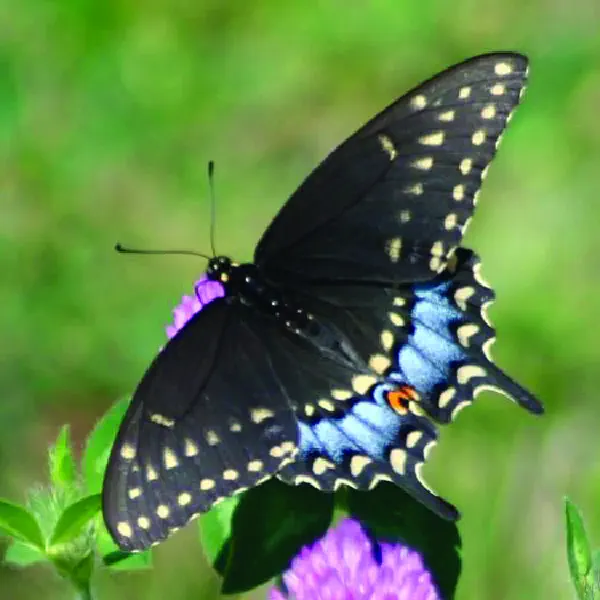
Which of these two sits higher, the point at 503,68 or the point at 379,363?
the point at 503,68

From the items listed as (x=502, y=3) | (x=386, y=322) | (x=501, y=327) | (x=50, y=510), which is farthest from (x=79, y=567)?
(x=502, y=3)

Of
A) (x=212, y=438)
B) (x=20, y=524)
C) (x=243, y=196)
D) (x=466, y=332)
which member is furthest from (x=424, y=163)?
(x=243, y=196)

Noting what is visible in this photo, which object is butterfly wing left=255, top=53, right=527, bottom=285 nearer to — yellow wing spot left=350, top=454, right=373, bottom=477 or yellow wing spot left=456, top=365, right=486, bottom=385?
yellow wing spot left=456, top=365, right=486, bottom=385

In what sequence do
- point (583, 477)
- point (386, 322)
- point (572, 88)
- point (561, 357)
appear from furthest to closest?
1. point (572, 88)
2. point (561, 357)
3. point (583, 477)
4. point (386, 322)

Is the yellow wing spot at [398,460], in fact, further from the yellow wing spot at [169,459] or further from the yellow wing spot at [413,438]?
the yellow wing spot at [169,459]

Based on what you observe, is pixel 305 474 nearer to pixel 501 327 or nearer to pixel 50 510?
pixel 50 510

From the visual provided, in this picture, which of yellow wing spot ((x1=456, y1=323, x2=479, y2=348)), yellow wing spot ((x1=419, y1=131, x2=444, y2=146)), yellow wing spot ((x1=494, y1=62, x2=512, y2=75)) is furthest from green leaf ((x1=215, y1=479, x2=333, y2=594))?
yellow wing spot ((x1=494, y1=62, x2=512, y2=75))

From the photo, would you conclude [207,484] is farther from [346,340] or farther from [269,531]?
[346,340]
